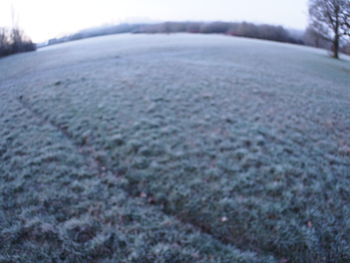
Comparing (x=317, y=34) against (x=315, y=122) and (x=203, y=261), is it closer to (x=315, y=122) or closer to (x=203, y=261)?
(x=315, y=122)

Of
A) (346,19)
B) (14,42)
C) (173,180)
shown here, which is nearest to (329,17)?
(346,19)

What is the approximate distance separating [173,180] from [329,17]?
27.4 m

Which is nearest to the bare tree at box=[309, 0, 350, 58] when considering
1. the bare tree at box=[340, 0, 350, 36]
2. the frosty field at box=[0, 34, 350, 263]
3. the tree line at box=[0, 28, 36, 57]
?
the bare tree at box=[340, 0, 350, 36]

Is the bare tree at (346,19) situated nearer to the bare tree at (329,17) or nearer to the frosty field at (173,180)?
the bare tree at (329,17)

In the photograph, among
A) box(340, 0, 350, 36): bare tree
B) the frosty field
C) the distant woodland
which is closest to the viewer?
the frosty field

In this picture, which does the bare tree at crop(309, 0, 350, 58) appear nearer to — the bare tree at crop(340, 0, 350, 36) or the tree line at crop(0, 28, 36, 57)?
the bare tree at crop(340, 0, 350, 36)

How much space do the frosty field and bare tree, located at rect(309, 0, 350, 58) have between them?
1637cm

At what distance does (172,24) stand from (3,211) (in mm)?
78573

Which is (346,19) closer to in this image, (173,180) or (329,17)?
(329,17)

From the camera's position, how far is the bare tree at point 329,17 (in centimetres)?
1931

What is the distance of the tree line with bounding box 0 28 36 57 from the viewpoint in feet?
121

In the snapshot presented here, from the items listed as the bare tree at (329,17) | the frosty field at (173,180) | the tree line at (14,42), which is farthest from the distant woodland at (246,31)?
the frosty field at (173,180)

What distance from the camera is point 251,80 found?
12.6 m

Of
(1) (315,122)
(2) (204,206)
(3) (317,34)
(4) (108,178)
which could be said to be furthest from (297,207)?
(3) (317,34)
